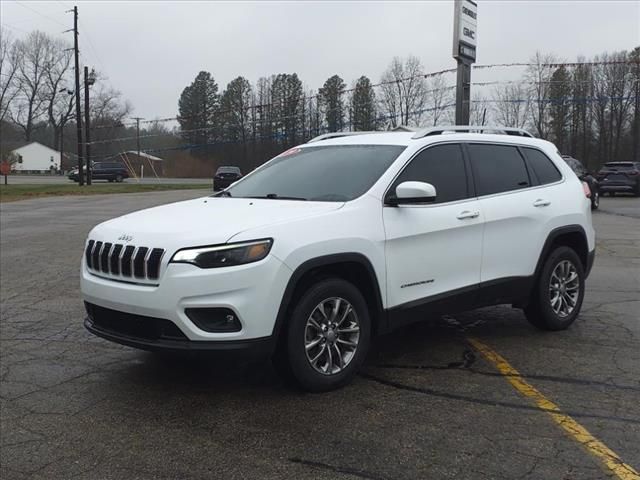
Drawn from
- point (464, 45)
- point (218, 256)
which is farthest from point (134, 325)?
point (464, 45)

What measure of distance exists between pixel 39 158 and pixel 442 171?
110454 mm

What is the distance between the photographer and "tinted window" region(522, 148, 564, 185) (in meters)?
5.95

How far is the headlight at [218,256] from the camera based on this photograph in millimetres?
3799

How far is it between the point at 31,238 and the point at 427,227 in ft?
38.0

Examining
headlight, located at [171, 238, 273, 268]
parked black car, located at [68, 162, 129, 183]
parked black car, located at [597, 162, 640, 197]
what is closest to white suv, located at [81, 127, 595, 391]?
headlight, located at [171, 238, 273, 268]

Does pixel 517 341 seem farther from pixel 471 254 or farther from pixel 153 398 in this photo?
pixel 153 398

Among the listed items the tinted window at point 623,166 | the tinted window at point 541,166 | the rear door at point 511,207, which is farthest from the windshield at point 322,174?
the tinted window at point 623,166

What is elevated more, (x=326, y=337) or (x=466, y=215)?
(x=466, y=215)

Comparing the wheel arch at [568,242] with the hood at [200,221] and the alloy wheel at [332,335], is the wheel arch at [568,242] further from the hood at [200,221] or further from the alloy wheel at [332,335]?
the hood at [200,221]

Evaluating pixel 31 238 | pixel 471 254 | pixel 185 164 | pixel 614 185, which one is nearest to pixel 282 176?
pixel 471 254

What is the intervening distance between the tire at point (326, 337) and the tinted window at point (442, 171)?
1087mm

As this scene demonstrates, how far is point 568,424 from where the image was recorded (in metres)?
3.79

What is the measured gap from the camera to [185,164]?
7600 cm

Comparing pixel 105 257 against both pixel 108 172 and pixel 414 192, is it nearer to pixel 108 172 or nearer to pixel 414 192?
pixel 414 192
